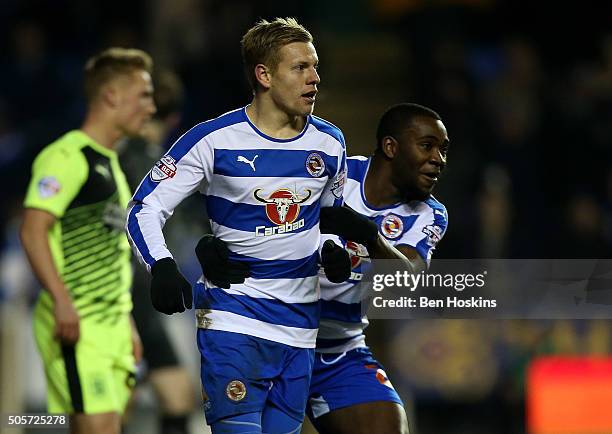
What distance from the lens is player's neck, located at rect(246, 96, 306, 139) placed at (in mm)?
3986

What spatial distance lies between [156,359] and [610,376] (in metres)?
2.45

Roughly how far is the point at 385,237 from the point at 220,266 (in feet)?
2.25

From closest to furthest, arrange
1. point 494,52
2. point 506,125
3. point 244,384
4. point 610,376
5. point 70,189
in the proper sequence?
point 244,384 → point 70,189 → point 610,376 → point 506,125 → point 494,52

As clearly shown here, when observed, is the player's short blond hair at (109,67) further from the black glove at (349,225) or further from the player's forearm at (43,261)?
the black glove at (349,225)

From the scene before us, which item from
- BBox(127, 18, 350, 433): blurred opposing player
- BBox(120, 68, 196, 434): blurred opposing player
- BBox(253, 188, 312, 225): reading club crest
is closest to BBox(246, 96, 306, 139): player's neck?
BBox(127, 18, 350, 433): blurred opposing player

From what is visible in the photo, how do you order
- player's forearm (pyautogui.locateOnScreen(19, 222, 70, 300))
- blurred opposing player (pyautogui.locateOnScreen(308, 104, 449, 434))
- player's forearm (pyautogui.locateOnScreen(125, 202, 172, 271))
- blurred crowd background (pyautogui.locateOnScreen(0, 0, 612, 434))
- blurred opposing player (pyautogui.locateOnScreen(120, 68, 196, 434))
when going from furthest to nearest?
blurred crowd background (pyautogui.locateOnScreen(0, 0, 612, 434))
blurred opposing player (pyautogui.locateOnScreen(120, 68, 196, 434))
player's forearm (pyautogui.locateOnScreen(19, 222, 70, 300))
blurred opposing player (pyautogui.locateOnScreen(308, 104, 449, 434))
player's forearm (pyautogui.locateOnScreen(125, 202, 172, 271))

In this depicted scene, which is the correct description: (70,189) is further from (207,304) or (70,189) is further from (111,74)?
(207,304)

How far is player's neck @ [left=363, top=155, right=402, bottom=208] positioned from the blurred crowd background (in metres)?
0.37

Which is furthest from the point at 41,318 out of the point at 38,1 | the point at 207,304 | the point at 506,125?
the point at 38,1

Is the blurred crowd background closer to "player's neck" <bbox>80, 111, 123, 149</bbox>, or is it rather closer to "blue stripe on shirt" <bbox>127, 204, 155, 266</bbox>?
"player's neck" <bbox>80, 111, 123, 149</bbox>

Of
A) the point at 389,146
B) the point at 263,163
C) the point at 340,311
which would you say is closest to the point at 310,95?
the point at 263,163

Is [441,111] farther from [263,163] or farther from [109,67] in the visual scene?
[263,163]

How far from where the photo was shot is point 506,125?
28.2ft

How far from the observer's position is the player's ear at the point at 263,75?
3.98 meters
